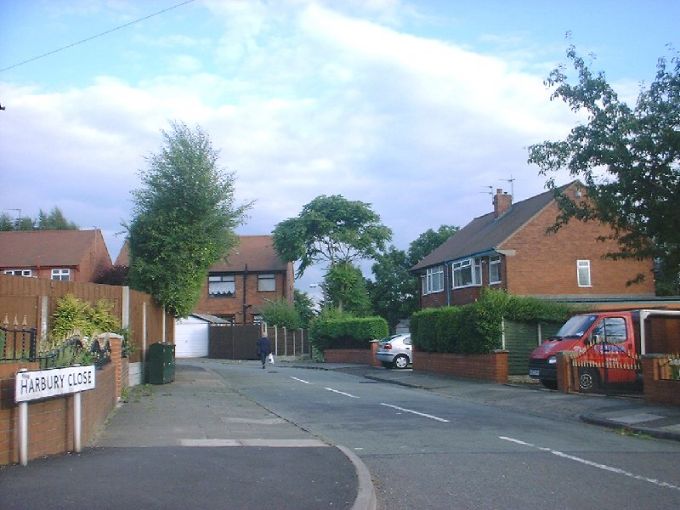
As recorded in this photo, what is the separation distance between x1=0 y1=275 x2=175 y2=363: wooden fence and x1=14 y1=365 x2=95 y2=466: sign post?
138 inches

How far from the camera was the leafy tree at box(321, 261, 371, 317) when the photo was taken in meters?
53.2

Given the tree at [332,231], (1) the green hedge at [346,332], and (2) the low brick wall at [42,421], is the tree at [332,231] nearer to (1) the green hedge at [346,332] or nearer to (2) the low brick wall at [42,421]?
(1) the green hedge at [346,332]

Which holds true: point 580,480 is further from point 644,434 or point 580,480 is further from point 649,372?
point 649,372

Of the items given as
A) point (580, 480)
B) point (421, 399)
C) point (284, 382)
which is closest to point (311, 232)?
point (284, 382)

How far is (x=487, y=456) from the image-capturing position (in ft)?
32.4

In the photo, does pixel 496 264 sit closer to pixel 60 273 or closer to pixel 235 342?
pixel 235 342

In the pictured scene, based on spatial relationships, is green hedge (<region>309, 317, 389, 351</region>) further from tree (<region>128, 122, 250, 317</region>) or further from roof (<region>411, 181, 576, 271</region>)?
tree (<region>128, 122, 250, 317</region>)

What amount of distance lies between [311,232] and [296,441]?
151ft

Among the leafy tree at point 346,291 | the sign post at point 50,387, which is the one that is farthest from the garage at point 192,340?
the sign post at point 50,387

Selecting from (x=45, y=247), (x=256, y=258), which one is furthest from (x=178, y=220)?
(x=256, y=258)

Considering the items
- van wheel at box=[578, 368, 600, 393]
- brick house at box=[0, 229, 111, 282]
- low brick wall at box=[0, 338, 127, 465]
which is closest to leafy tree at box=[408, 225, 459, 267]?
brick house at box=[0, 229, 111, 282]

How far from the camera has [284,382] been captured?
24.3m

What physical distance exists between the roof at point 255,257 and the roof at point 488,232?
47.7ft

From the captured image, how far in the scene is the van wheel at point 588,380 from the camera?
723 inches
